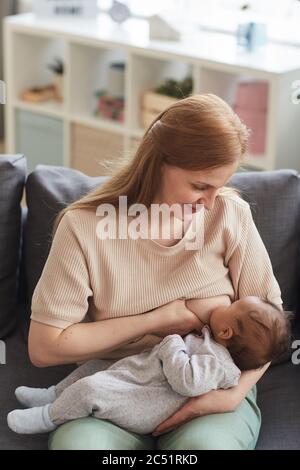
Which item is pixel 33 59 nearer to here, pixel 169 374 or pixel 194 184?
pixel 194 184

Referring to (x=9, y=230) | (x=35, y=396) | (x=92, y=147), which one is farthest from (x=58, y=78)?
(x=35, y=396)

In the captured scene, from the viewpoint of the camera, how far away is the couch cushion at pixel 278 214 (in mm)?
2012

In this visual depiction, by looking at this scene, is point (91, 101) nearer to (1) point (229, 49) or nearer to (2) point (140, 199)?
(1) point (229, 49)

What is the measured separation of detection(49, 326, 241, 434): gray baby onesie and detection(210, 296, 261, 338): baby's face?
0.04 meters

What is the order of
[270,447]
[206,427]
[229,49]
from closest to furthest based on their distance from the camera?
[206,427] < [270,447] < [229,49]

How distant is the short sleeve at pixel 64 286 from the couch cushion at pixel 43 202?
0.28 meters

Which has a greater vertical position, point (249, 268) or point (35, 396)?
point (249, 268)

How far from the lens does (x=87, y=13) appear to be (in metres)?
3.74

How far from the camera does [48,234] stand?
1.99m

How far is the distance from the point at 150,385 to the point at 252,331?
227mm

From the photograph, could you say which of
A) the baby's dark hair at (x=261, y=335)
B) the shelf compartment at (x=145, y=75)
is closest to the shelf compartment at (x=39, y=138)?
the shelf compartment at (x=145, y=75)

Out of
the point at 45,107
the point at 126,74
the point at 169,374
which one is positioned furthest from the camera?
the point at 45,107

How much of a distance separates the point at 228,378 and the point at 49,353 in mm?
364

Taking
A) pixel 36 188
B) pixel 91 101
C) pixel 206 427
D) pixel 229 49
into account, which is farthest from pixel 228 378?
pixel 91 101
